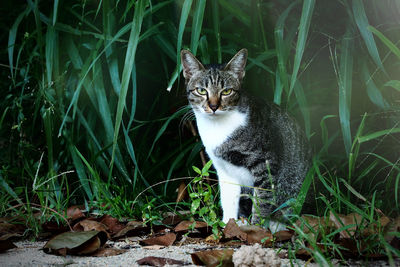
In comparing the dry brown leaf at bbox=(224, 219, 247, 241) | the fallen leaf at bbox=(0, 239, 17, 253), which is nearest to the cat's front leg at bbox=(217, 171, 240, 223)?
the dry brown leaf at bbox=(224, 219, 247, 241)

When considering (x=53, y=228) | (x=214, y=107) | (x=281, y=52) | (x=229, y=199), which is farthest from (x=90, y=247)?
(x=281, y=52)

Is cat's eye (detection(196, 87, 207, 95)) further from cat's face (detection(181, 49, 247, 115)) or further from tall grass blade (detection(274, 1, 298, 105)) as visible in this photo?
tall grass blade (detection(274, 1, 298, 105))

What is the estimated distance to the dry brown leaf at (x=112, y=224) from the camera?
6.57 feet

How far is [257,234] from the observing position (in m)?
1.83

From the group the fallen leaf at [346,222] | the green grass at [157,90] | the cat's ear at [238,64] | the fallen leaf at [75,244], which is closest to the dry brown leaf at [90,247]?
the fallen leaf at [75,244]

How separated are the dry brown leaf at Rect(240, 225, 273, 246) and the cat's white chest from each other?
0.56 meters

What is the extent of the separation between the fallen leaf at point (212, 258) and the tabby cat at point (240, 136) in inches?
29.0

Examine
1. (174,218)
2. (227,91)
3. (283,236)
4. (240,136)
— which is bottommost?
(174,218)

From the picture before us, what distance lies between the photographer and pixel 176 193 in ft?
9.07

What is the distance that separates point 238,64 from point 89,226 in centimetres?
108

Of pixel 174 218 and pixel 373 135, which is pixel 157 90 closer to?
pixel 174 218

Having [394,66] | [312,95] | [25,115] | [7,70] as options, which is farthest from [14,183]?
[394,66]

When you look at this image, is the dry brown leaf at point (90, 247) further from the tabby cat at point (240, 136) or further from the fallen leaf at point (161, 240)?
the tabby cat at point (240, 136)

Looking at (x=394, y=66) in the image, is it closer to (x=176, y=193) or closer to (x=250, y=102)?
(x=250, y=102)
